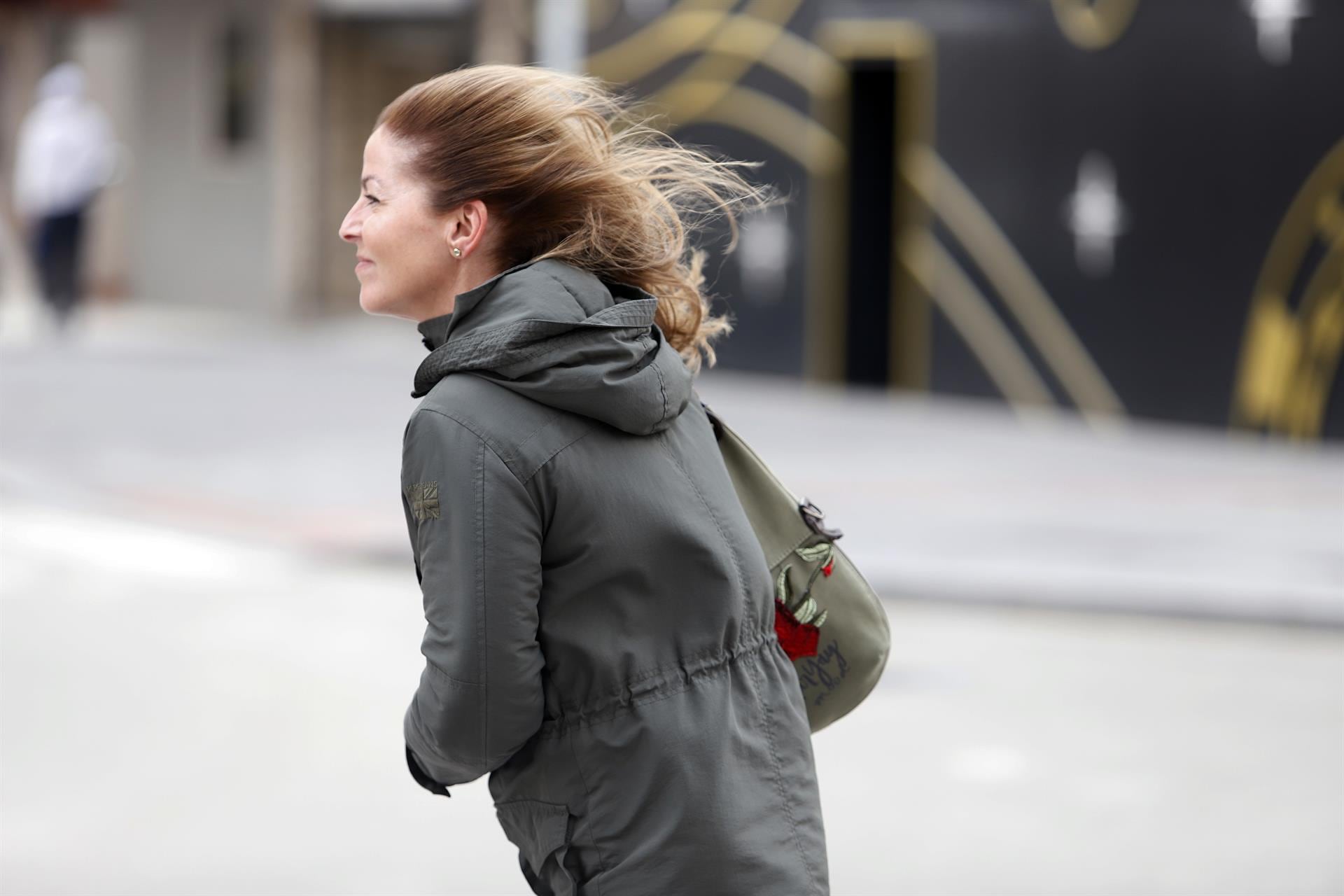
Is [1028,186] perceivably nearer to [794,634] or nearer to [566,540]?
[794,634]

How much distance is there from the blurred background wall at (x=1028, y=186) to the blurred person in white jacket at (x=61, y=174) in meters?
4.12

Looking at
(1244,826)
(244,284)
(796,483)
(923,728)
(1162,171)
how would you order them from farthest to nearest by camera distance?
(244,284) < (1162,171) < (796,483) < (923,728) < (1244,826)

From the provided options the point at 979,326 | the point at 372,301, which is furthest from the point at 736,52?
the point at 372,301

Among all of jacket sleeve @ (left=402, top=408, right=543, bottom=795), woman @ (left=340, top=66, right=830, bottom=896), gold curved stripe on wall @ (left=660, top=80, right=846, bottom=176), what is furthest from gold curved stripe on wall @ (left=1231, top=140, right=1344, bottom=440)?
jacket sleeve @ (left=402, top=408, right=543, bottom=795)

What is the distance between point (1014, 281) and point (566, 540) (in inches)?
470

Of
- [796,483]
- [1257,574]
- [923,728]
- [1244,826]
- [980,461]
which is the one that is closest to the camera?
[1244,826]

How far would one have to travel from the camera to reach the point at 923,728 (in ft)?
20.2

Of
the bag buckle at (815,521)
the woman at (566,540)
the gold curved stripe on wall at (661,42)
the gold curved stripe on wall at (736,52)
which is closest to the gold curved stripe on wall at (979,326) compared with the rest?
the gold curved stripe on wall at (736,52)

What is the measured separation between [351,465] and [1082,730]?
5.83 metres

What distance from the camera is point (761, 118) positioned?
15.0 metres

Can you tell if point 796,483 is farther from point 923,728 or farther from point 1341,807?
point 1341,807

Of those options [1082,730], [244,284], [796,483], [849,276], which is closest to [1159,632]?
[1082,730]

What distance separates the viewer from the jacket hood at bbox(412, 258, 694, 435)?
6.54 ft

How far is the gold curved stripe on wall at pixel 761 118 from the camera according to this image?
14.6 meters
